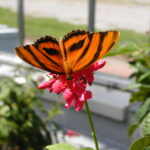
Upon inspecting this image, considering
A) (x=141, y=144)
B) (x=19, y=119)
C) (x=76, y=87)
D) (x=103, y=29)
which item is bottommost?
(x=19, y=119)

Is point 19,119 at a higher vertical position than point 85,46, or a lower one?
lower

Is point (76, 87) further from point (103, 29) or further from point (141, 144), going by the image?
point (103, 29)

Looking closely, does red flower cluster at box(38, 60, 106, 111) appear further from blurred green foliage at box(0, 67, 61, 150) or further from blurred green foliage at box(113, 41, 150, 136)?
blurred green foliage at box(0, 67, 61, 150)

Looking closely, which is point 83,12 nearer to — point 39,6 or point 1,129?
point 39,6

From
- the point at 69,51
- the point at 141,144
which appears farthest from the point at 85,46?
the point at 141,144

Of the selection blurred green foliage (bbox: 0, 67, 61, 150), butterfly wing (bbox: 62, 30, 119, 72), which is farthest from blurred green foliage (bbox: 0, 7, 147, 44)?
butterfly wing (bbox: 62, 30, 119, 72)

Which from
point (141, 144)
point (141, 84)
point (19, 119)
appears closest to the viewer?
point (141, 144)

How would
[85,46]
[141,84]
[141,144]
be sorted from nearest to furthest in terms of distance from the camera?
[85,46]
[141,144]
[141,84]
